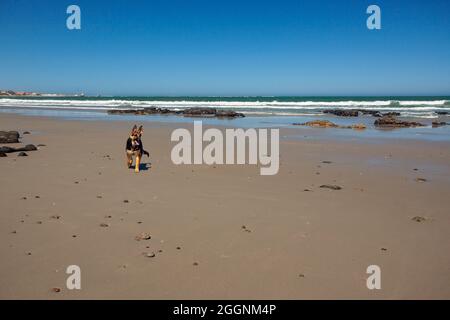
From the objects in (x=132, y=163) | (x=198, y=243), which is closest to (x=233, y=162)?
(x=132, y=163)

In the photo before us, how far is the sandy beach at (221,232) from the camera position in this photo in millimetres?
4020

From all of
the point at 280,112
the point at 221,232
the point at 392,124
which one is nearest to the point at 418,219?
the point at 221,232

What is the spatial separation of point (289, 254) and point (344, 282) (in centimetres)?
82

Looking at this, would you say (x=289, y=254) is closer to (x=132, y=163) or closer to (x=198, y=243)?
(x=198, y=243)

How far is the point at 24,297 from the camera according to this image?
3703mm

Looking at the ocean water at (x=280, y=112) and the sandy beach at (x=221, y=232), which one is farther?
the ocean water at (x=280, y=112)

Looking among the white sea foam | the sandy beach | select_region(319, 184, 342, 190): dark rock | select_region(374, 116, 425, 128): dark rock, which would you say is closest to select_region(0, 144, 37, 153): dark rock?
the sandy beach

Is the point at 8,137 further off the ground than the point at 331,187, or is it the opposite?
the point at 8,137

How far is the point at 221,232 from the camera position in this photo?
5.46 meters

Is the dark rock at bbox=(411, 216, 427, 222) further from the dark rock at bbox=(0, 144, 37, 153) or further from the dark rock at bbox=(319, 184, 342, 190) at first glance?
the dark rock at bbox=(0, 144, 37, 153)

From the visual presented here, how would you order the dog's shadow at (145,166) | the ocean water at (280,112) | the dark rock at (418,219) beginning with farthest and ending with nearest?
the ocean water at (280,112) → the dog's shadow at (145,166) → the dark rock at (418,219)

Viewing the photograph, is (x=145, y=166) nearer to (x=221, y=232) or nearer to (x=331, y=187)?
(x=331, y=187)

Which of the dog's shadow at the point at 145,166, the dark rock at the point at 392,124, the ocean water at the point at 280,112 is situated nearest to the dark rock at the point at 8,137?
the dog's shadow at the point at 145,166

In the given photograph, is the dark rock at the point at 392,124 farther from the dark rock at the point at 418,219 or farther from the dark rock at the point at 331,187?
the dark rock at the point at 418,219
